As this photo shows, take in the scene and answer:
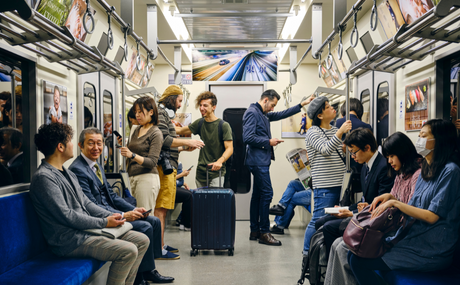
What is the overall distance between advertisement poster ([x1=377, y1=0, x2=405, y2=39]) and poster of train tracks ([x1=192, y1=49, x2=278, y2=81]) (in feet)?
7.46

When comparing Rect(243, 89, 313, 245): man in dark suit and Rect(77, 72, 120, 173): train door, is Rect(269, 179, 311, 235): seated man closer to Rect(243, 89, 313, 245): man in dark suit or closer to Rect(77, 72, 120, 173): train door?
Rect(243, 89, 313, 245): man in dark suit

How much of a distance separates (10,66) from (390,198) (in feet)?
9.62

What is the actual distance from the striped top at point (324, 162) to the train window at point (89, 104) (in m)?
2.48

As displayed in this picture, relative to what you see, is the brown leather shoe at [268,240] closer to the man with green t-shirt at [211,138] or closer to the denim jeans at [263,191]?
the denim jeans at [263,191]

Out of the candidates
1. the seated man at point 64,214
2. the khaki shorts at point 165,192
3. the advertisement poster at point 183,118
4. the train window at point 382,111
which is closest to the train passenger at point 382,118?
the train window at point 382,111

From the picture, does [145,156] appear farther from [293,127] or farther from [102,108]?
[293,127]

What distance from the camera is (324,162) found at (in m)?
3.69

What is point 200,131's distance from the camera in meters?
4.77

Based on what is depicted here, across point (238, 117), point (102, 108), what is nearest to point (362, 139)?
point (102, 108)

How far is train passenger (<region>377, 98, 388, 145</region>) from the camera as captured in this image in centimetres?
430

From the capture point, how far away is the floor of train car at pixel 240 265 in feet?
11.6

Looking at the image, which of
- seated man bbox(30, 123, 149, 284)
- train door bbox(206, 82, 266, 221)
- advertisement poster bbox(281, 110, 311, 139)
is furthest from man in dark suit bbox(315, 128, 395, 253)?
advertisement poster bbox(281, 110, 311, 139)

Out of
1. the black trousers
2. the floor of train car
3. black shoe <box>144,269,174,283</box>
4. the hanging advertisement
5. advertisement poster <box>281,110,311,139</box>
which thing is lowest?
the floor of train car

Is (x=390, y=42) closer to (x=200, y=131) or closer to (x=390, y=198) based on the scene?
(x=390, y=198)
